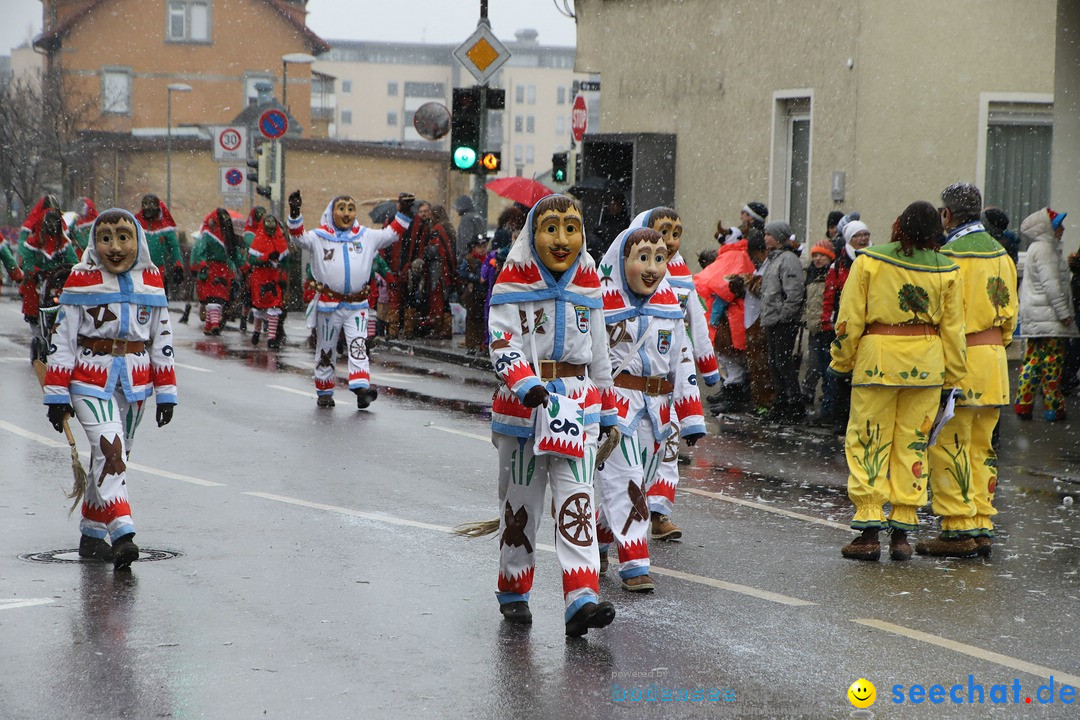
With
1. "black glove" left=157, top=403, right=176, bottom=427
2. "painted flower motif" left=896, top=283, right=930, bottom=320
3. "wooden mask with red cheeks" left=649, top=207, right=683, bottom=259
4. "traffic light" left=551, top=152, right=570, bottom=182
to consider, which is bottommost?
"black glove" left=157, top=403, right=176, bottom=427

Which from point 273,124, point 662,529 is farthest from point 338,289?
point 273,124

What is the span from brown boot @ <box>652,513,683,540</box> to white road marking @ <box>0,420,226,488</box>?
A: 3.12m

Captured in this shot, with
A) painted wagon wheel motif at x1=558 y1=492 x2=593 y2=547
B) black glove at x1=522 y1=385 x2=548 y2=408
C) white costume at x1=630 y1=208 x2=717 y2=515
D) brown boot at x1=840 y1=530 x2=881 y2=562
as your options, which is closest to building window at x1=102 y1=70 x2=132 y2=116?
white costume at x1=630 y1=208 x2=717 y2=515

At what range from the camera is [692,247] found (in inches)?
887

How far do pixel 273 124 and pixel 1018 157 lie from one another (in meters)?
13.8

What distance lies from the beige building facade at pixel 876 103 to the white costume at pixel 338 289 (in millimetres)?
6586

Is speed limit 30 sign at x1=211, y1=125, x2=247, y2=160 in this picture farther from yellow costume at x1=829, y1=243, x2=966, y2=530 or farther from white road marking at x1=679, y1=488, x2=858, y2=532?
yellow costume at x1=829, y1=243, x2=966, y2=530

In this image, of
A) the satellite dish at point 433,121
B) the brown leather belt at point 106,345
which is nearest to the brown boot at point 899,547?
the brown leather belt at point 106,345

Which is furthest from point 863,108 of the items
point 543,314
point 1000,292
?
point 543,314

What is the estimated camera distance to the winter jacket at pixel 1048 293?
14.2m

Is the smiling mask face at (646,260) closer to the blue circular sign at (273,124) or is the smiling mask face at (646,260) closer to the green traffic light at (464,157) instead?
the green traffic light at (464,157)

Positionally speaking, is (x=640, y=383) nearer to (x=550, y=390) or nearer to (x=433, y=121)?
(x=550, y=390)

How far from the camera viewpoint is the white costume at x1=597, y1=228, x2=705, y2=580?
26.0 ft

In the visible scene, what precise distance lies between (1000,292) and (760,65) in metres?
12.2
